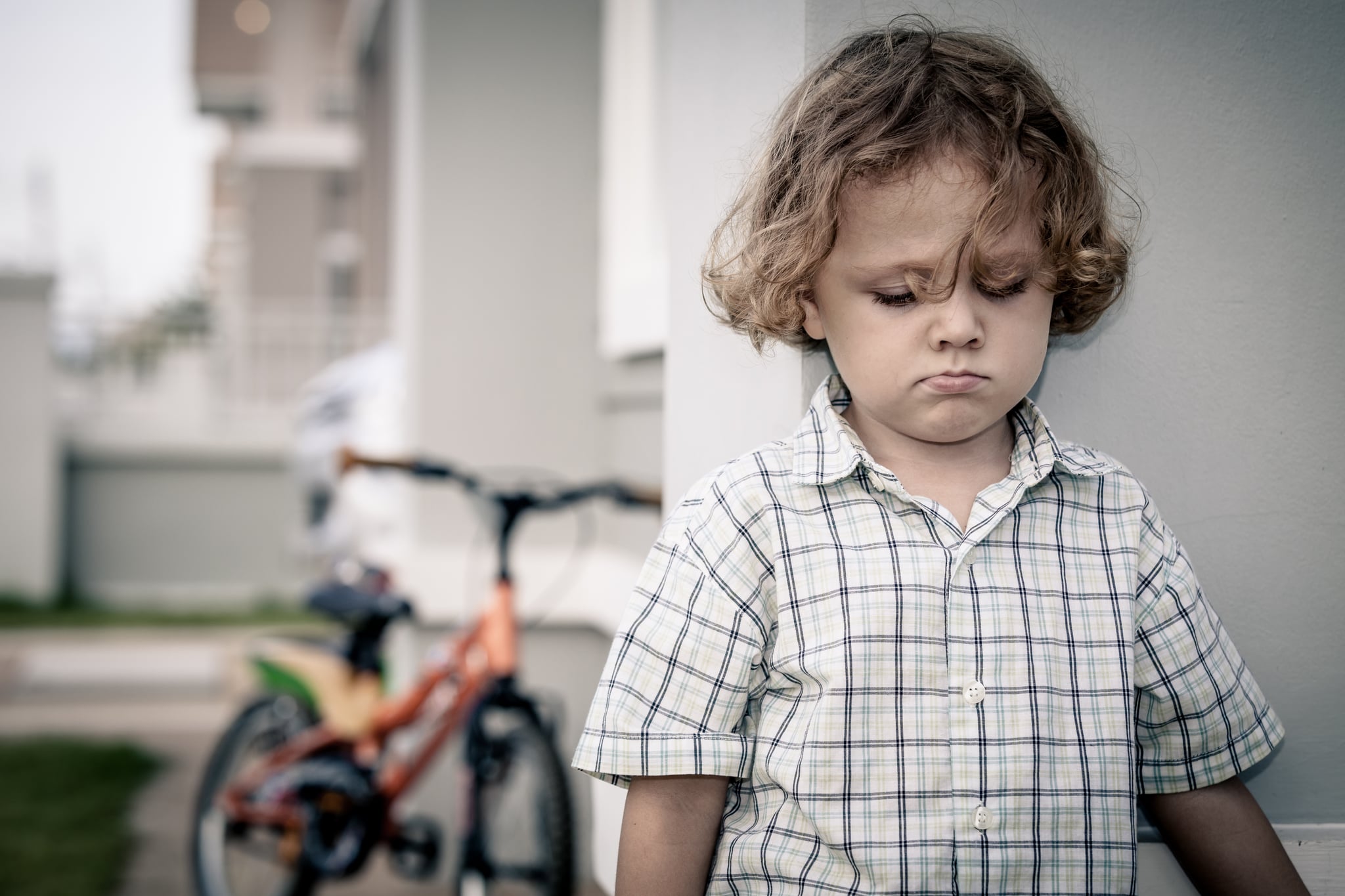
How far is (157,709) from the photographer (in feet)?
19.1

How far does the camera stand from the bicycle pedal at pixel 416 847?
2.95 m

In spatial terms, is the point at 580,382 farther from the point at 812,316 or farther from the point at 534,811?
the point at 812,316

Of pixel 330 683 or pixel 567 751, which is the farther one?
pixel 567 751

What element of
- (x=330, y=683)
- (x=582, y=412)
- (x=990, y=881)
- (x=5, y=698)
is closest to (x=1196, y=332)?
(x=990, y=881)

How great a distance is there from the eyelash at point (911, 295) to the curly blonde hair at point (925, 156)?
19 millimetres

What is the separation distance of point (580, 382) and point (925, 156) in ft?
9.36

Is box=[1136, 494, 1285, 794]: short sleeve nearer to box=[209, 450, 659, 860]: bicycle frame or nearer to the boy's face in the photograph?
the boy's face

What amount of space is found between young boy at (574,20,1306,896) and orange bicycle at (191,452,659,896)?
4.28 ft

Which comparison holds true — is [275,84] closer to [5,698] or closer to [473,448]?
[5,698]

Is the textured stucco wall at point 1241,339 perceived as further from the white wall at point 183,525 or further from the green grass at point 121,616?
the white wall at point 183,525

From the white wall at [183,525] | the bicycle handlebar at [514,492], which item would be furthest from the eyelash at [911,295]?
the white wall at [183,525]

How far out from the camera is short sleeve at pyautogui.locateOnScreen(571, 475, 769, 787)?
42.7 inches

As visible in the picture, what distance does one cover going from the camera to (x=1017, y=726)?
3.57 feet

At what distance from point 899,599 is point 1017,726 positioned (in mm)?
153
